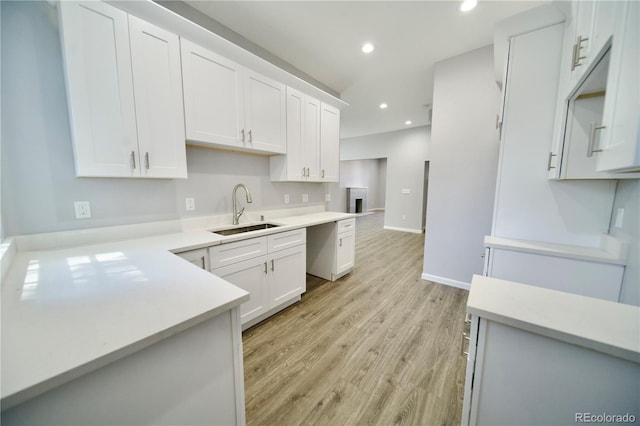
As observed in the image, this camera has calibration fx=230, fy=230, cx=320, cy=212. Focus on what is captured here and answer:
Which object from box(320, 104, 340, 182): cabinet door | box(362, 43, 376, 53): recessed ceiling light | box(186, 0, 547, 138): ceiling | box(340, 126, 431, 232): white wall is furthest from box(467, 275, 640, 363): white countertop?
box(340, 126, 431, 232): white wall

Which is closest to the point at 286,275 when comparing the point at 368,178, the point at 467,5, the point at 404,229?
the point at 467,5

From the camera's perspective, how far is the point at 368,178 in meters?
10.2

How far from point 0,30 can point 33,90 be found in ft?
1.03

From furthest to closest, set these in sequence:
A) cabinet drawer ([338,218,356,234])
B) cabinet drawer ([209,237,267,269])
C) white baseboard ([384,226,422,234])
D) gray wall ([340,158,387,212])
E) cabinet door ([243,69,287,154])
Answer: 1. gray wall ([340,158,387,212])
2. white baseboard ([384,226,422,234])
3. cabinet drawer ([338,218,356,234])
4. cabinet door ([243,69,287,154])
5. cabinet drawer ([209,237,267,269])

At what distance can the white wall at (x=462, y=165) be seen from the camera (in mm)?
2574

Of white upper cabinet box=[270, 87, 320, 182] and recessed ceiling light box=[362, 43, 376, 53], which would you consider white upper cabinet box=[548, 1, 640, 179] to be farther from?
white upper cabinet box=[270, 87, 320, 182]

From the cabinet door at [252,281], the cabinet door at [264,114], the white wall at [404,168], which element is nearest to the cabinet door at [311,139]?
the cabinet door at [264,114]

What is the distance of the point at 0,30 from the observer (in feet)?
4.30

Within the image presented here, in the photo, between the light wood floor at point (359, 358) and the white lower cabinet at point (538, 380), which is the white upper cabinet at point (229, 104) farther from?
the white lower cabinet at point (538, 380)

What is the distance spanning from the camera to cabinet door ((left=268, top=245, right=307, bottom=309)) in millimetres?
2235

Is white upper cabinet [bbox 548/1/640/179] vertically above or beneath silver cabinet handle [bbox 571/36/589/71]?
beneath

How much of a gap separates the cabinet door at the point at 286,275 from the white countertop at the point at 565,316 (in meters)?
1.69

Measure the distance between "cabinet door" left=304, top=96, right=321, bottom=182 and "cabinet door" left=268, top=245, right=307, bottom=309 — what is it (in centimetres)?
105

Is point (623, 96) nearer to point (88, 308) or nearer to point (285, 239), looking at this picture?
point (88, 308)
